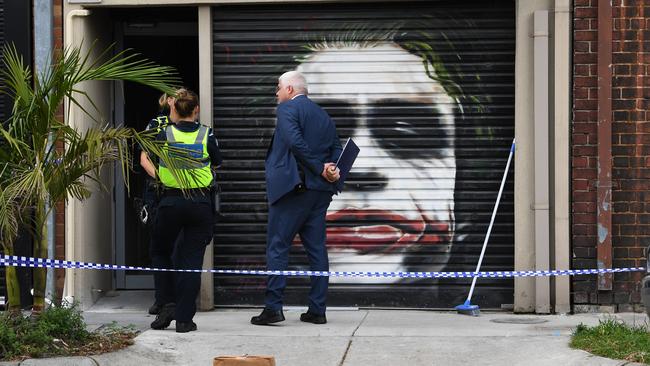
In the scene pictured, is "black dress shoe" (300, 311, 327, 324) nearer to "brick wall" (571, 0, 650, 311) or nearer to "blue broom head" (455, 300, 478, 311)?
"blue broom head" (455, 300, 478, 311)

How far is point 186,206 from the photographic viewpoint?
846 centimetres

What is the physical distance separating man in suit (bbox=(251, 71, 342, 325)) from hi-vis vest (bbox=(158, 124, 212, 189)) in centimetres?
63

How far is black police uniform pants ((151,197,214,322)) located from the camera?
847 centimetres

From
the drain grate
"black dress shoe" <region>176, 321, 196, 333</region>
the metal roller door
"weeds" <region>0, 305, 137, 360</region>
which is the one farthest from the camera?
the metal roller door

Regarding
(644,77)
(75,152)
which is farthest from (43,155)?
(644,77)

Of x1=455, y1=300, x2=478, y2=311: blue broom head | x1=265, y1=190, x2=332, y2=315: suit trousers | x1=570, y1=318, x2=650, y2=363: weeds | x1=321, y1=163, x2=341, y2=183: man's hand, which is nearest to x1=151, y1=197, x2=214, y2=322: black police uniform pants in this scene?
x1=265, y1=190, x2=332, y2=315: suit trousers

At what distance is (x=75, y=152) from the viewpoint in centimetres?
769

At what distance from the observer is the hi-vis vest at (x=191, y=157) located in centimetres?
833

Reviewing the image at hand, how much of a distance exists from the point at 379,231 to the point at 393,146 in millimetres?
761

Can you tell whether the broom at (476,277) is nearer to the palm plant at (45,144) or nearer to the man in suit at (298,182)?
the man in suit at (298,182)

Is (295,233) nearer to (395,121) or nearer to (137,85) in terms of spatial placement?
(395,121)

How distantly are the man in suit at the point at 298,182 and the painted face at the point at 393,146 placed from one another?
1.04 m

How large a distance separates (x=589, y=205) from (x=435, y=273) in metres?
1.42

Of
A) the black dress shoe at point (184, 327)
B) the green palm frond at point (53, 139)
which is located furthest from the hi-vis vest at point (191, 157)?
the black dress shoe at point (184, 327)
